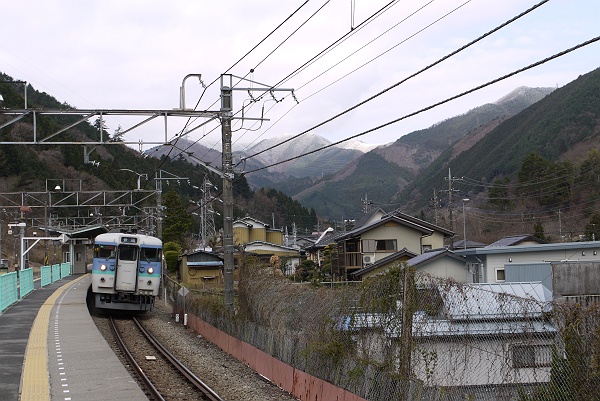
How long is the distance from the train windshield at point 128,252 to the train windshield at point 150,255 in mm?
271

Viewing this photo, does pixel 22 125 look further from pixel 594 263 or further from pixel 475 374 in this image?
pixel 475 374

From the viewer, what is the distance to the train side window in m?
26.9

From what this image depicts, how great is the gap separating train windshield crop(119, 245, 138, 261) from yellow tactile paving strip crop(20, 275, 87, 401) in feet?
15.4

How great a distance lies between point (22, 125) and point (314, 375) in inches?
2793

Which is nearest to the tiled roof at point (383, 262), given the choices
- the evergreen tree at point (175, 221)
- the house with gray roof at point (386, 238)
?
the house with gray roof at point (386, 238)

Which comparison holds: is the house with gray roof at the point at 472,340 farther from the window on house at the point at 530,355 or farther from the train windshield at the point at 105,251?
the train windshield at the point at 105,251

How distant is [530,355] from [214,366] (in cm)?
1006

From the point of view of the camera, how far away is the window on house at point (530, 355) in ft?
26.7

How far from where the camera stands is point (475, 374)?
9328 millimetres

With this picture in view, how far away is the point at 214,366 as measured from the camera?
55.7ft

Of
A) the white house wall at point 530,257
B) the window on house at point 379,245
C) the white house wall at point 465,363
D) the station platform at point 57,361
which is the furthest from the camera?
the window on house at point 379,245

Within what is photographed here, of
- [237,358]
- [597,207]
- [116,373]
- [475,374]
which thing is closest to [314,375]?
[475,374]

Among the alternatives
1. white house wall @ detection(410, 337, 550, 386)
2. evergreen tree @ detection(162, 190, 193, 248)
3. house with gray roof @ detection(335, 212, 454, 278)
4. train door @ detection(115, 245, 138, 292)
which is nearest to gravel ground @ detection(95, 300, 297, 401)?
train door @ detection(115, 245, 138, 292)

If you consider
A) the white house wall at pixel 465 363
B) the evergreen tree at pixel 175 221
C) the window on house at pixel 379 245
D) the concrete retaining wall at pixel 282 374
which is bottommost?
the concrete retaining wall at pixel 282 374
